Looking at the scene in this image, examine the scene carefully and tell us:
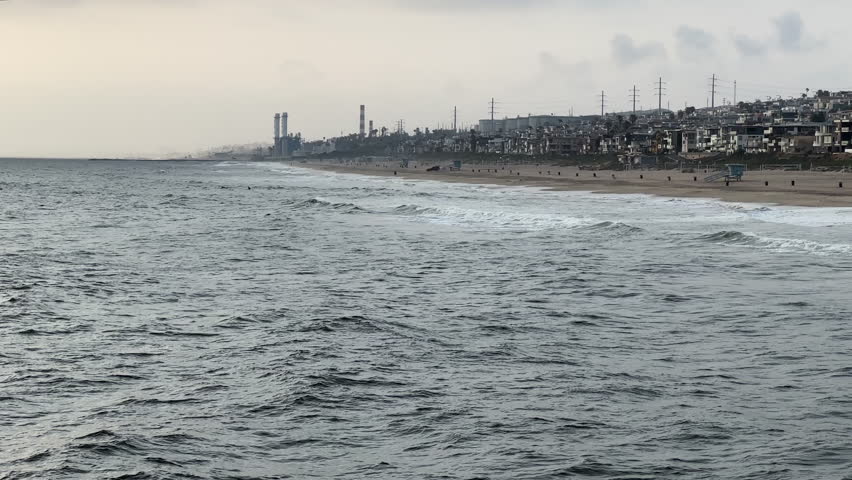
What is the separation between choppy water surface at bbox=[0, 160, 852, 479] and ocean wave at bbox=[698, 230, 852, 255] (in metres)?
0.23

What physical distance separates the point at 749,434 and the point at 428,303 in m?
13.1

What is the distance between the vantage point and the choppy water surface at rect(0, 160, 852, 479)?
12.6 metres

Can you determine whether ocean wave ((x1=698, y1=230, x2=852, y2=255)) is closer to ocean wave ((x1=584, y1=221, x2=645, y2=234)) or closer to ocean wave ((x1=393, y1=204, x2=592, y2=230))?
ocean wave ((x1=584, y1=221, x2=645, y2=234))

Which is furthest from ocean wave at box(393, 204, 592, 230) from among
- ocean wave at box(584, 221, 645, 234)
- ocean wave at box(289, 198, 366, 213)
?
ocean wave at box(289, 198, 366, 213)

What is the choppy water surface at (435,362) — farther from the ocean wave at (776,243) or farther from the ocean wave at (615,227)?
the ocean wave at (615,227)

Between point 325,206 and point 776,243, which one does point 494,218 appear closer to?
point 325,206

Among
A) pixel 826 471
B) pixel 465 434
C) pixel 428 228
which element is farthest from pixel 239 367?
pixel 428 228

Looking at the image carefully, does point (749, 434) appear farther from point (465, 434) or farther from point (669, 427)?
point (465, 434)

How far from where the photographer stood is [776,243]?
38031mm

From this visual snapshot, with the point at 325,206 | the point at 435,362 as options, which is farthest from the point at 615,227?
the point at 325,206

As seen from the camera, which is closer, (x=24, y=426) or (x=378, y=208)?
(x=24, y=426)

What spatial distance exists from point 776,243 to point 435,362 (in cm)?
2415

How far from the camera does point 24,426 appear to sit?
14.0 m

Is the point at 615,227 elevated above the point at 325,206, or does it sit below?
above
